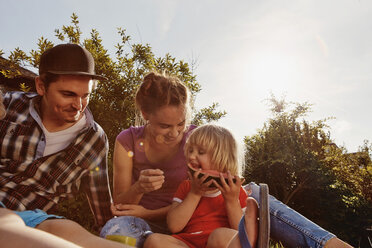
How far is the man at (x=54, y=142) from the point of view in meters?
2.40

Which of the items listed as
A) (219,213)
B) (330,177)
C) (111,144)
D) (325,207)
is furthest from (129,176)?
(330,177)

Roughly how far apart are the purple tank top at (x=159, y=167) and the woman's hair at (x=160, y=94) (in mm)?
340

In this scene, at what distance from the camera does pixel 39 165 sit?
2451 mm

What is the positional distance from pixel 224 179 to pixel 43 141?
5.40 feet

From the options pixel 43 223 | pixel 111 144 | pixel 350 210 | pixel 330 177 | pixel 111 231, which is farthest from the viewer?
pixel 330 177

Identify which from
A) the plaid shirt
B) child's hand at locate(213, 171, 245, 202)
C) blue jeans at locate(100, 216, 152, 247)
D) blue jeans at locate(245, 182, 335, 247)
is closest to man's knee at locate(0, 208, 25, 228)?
blue jeans at locate(100, 216, 152, 247)

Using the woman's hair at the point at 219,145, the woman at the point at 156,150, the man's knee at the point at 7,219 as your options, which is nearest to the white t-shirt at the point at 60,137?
the woman at the point at 156,150

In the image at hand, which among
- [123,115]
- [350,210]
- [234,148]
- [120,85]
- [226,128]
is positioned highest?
[120,85]

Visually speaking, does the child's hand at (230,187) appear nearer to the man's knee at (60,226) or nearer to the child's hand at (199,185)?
the child's hand at (199,185)

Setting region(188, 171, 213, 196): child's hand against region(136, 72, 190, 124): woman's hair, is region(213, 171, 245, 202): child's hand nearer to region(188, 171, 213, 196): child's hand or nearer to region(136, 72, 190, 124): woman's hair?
region(188, 171, 213, 196): child's hand

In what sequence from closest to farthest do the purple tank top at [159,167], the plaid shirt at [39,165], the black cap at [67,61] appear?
the plaid shirt at [39,165]
the black cap at [67,61]
the purple tank top at [159,167]

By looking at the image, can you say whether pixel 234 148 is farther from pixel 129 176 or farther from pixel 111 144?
pixel 111 144

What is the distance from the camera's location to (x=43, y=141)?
254cm

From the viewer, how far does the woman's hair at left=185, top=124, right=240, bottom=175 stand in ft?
7.97
